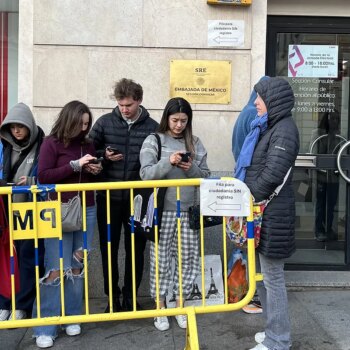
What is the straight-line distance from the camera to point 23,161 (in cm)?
423

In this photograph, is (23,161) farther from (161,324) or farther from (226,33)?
(226,33)

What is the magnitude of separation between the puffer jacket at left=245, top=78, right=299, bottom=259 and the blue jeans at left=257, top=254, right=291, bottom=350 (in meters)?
0.13

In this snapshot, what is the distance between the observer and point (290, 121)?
141 inches

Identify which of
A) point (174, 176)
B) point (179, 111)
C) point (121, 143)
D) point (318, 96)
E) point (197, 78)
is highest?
point (197, 78)

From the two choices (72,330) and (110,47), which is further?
(110,47)

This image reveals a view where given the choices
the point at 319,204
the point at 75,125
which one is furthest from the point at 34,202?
the point at 319,204

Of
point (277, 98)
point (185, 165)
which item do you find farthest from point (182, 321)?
point (277, 98)

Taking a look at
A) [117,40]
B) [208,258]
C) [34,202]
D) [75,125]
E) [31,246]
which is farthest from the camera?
[117,40]

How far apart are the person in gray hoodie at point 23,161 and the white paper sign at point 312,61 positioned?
8.84ft

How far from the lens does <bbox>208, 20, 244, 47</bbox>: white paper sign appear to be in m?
5.04

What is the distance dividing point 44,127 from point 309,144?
2683 mm

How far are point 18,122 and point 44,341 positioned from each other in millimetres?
1665

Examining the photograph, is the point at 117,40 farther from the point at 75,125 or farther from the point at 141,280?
the point at 141,280

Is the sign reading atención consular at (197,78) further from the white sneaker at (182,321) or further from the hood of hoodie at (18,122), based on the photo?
the white sneaker at (182,321)
